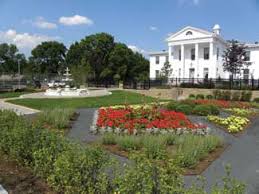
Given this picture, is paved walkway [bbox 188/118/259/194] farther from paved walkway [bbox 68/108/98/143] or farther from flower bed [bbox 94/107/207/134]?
paved walkway [bbox 68/108/98/143]

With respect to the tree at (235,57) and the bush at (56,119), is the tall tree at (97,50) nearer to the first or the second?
the tree at (235,57)

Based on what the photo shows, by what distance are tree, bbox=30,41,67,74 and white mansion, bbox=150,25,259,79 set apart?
36.4 meters

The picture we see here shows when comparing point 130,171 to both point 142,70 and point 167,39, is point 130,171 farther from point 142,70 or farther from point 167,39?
point 142,70

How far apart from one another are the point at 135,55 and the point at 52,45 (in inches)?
935

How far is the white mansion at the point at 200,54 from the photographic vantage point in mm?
44062

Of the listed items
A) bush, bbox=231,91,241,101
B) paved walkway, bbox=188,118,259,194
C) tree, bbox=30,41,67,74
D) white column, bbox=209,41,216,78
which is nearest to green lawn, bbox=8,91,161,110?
bush, bbox=231,91,241,101

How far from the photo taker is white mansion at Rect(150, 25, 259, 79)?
145ft

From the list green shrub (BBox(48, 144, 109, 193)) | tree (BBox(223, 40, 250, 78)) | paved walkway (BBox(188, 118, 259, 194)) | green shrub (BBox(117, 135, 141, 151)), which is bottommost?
paved walkway (BBox(188, 118, 259, 194))

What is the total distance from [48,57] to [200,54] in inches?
1689

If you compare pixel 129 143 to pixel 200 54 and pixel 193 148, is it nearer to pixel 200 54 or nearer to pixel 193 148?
pixel 193 148

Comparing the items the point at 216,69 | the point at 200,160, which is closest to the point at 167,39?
the point at 216,69

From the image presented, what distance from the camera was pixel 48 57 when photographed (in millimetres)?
76438

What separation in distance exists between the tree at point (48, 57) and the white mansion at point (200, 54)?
3635cm

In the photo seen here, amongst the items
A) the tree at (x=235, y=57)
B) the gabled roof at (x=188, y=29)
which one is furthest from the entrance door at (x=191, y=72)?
the tree at (x=235, y=57)
